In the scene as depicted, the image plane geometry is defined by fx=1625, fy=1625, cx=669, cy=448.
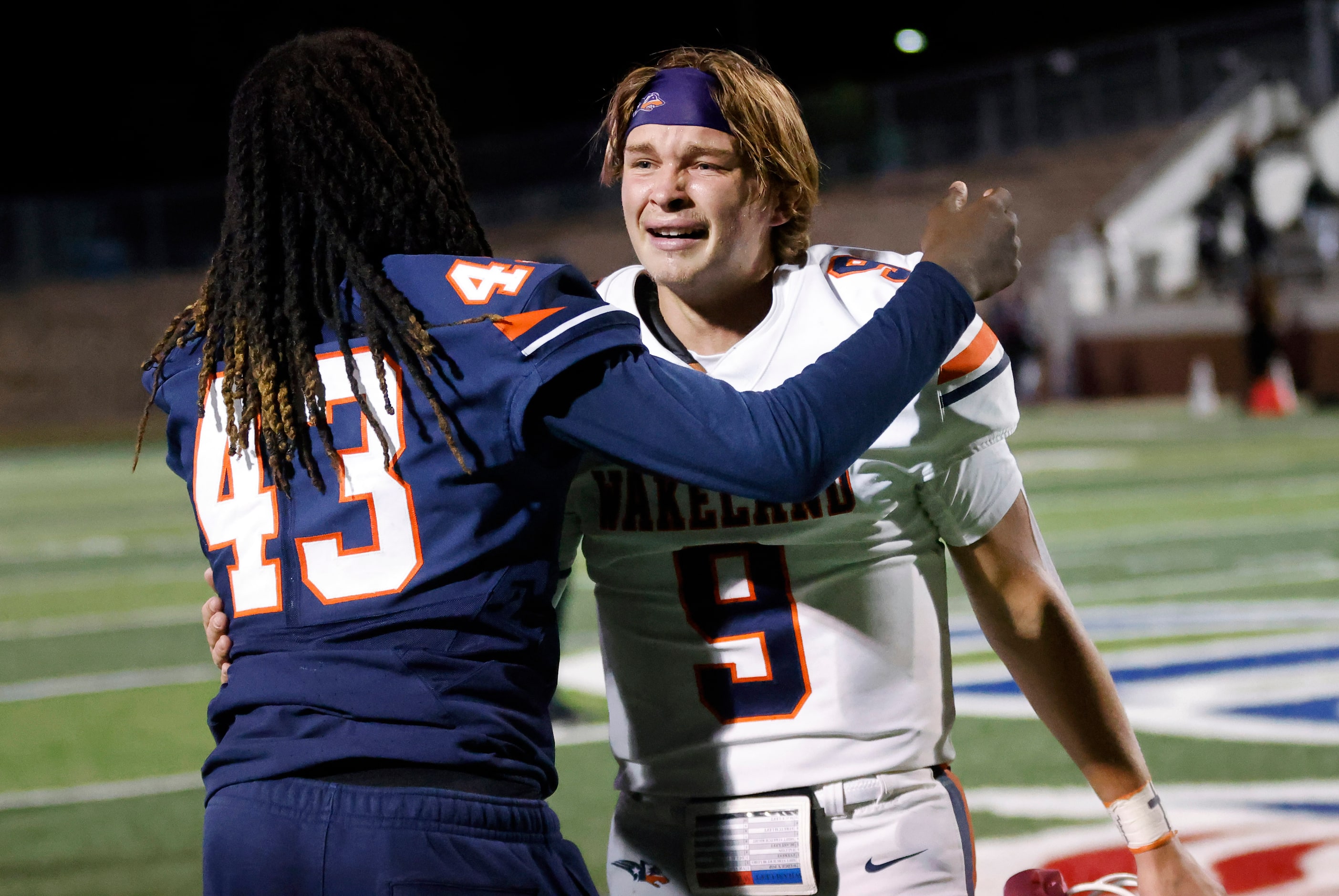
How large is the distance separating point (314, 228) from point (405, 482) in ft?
1.33

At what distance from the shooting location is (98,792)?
17.5 ft

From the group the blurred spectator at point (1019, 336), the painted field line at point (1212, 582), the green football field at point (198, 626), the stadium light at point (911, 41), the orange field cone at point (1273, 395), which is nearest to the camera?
the stadium light at point (911, 41)

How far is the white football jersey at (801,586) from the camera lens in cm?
236

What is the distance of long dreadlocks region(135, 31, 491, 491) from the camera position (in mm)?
1951

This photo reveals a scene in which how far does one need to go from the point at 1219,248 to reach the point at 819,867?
A: 23539mm

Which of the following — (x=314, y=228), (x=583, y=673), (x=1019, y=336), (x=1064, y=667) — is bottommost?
(x=1019, y=336)

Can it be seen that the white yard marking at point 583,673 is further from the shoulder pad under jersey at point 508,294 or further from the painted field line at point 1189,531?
the shoulder pad under jersey at point 508,294

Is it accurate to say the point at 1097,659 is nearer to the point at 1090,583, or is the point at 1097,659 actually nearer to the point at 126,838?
the point at 126,838

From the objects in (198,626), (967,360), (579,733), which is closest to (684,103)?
(967,360)

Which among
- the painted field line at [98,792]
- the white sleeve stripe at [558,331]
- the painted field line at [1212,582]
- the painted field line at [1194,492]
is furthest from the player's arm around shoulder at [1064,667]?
the painted field line at [1194,492]

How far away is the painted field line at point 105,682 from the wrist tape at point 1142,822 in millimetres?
5208

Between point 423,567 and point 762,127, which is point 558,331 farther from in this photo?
point 762,127

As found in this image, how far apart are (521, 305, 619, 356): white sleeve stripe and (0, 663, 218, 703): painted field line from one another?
5.46m

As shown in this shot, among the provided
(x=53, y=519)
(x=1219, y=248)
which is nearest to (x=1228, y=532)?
(x=53, y=519)
